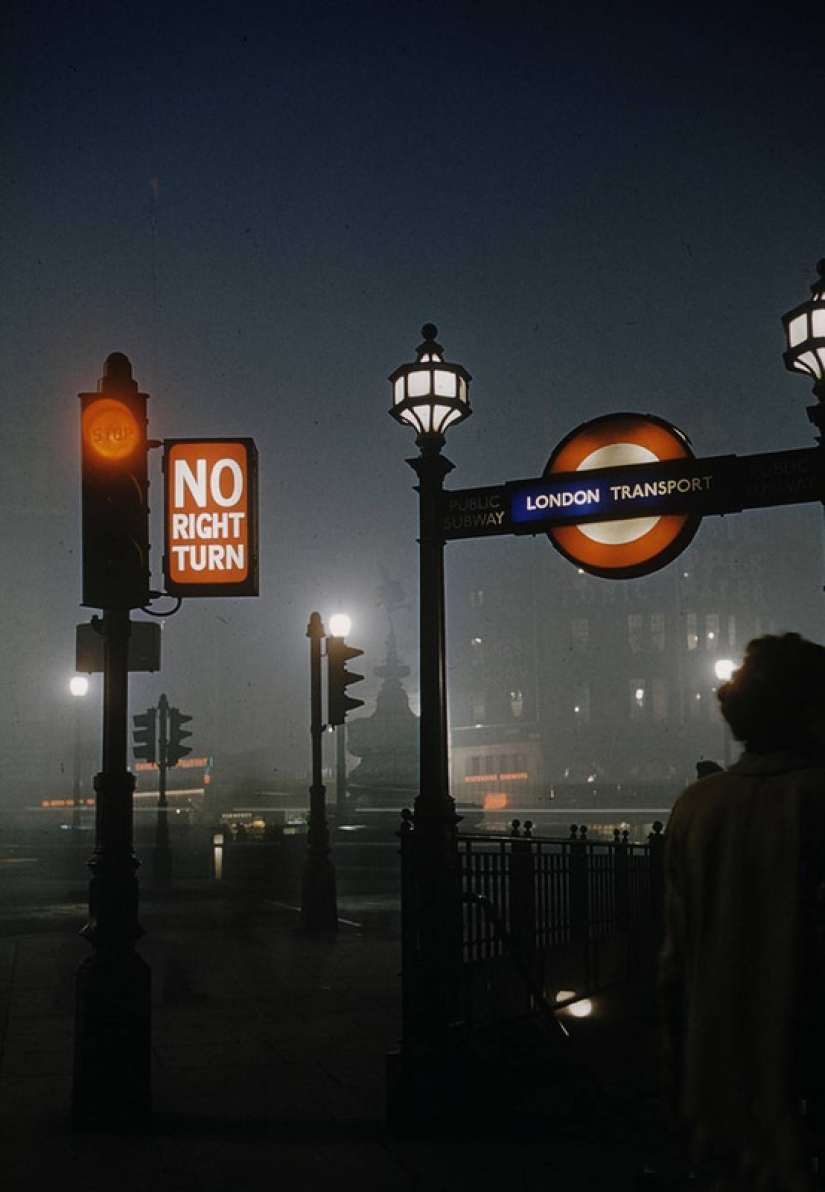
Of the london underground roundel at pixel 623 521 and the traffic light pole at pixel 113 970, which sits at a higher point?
the london underground roundel at pixel 623 521

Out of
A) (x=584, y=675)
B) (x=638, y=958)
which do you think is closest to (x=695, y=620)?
(x=584, y=675)

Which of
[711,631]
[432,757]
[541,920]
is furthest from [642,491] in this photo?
[711,631]

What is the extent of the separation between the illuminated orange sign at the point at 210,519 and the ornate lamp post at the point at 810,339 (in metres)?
3.82

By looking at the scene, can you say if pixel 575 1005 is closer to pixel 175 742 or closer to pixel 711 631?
pixel 175 742

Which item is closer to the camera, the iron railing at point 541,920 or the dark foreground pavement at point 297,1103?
the dark foreground pavement at point 297,1103

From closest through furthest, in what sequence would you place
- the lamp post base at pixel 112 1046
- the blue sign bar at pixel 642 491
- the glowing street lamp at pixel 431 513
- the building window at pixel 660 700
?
the lamp post base at pixel 112 1046, the blue sign bar at pixel 642 491, the glowing street lamp at pixel 431 513, the building window at pixel 660 700

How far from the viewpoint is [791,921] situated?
3135 mm

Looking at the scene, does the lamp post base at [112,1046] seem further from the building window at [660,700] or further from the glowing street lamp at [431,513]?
the building window at [660,700]

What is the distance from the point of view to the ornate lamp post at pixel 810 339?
26.8 feet

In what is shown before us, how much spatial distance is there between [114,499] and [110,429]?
0.46 metres

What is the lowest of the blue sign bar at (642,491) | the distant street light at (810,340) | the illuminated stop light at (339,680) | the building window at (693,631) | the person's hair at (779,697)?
the person's hair at (779,697)

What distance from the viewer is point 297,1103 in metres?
7.57

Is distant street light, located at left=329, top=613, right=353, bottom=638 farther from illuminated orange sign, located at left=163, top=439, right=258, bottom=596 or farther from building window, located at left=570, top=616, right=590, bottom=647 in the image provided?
building window, located at left=570, top=616, right=590, bottom=647

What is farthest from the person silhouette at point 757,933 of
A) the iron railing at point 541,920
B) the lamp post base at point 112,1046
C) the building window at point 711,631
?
the building window at point 711,631
